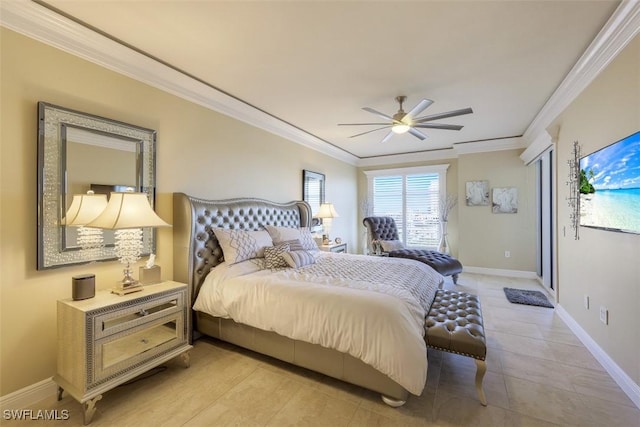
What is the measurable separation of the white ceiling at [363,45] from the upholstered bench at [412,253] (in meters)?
2.32

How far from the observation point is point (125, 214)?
6.22 ft

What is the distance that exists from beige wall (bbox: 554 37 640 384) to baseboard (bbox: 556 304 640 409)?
0.04 meters

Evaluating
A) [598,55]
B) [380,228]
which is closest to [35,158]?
[598,55]

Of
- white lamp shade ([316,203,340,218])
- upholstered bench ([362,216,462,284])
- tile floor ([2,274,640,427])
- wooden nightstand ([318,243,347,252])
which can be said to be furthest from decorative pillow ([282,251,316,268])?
upholstered bench ([362,216,462,284])

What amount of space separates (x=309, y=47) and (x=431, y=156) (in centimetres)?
474

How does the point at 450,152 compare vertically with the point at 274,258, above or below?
above

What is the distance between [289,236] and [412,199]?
13.1 ft

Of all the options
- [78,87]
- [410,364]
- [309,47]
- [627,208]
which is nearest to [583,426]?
[410,364]

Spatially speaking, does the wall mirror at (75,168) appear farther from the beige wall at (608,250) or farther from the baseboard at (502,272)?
the baseboard at (502,272)

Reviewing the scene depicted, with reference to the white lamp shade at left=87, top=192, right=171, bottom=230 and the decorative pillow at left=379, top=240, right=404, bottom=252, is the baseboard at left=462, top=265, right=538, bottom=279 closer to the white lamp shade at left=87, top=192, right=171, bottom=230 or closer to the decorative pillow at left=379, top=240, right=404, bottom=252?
the decorative pillow at left=379, top=240, right=404, bottom=252

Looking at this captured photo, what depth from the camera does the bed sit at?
179cm

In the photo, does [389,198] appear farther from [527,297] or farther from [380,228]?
[527,297]

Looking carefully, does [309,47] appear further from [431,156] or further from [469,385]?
[431,156]

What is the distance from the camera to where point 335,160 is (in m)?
6.07
